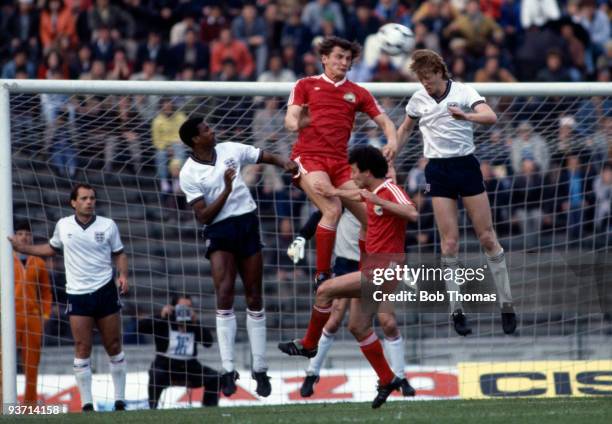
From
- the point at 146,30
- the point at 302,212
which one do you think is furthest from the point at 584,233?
the point at 146,30

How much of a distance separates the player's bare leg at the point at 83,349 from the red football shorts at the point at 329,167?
274 centimetres

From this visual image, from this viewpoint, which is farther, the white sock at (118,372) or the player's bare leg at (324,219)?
the white sock at (118,372)

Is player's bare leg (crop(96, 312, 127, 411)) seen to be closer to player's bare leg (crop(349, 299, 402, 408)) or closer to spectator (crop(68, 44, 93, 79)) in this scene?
player's bare leg (crop(349, 299, 402, 408))

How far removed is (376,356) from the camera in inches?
451

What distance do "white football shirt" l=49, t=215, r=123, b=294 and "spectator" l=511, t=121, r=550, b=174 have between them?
182 inches

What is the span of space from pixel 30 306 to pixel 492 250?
16.8 ft

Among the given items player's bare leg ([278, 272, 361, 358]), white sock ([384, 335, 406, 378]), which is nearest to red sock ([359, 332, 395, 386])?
player's bare leg ([278, 272, 361, 358])

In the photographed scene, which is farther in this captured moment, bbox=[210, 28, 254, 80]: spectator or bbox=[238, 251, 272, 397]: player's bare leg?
bbox=[210, 28, 254, 80]: spectator

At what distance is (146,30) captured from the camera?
2069 centimetres

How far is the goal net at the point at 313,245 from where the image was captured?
1403 cm

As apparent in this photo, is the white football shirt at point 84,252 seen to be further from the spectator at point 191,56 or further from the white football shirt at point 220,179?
the spectator at point 191,56

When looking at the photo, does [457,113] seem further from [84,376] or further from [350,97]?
[84,376]

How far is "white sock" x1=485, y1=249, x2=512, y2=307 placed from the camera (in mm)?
11906

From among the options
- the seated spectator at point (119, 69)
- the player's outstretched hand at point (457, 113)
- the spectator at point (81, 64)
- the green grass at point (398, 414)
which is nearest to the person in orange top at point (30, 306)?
the green grass at point (398, 414)
